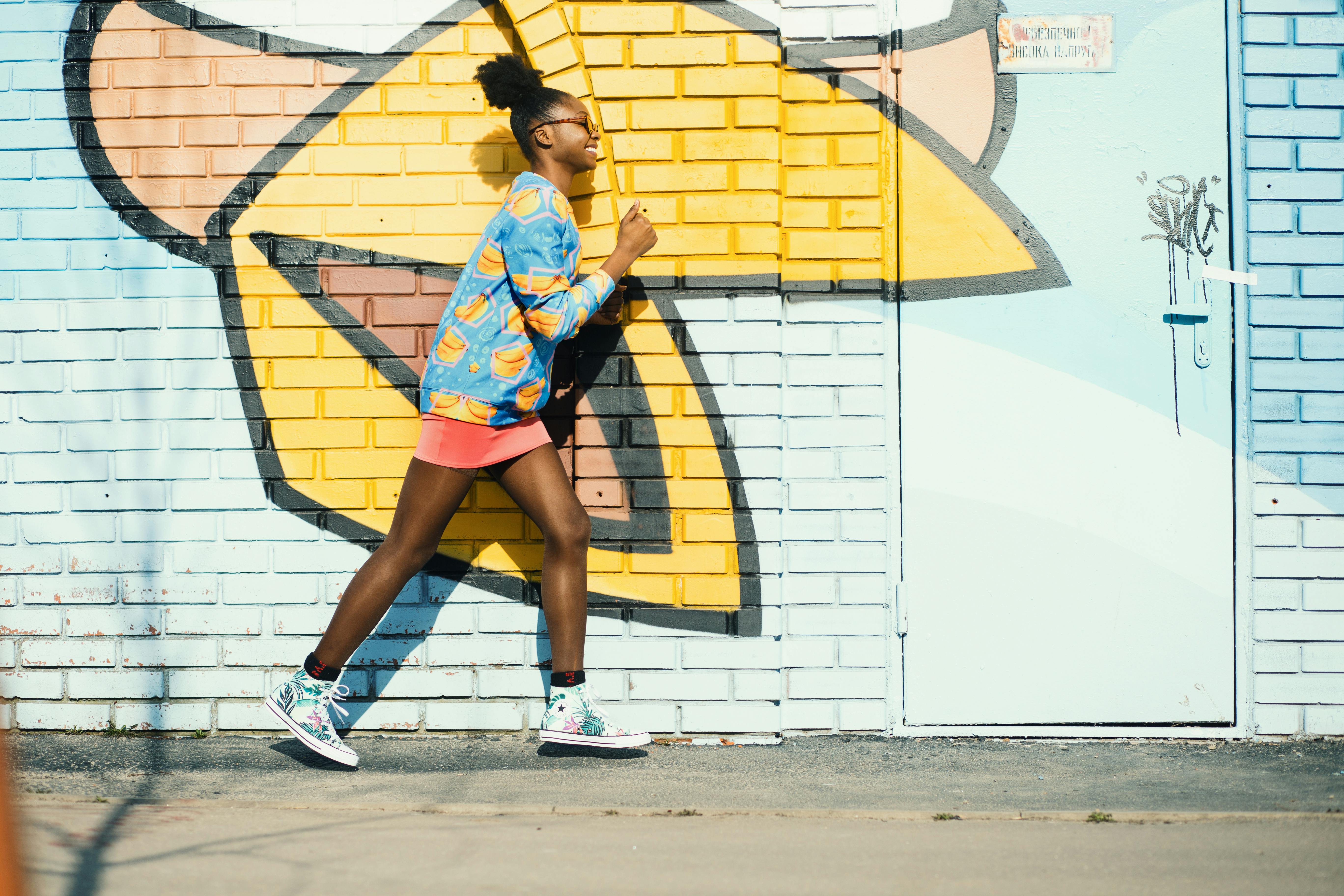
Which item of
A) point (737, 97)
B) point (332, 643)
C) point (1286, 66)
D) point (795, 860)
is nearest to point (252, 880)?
point (332, 643)

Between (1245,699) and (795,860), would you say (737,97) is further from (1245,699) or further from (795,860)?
(1245,699)

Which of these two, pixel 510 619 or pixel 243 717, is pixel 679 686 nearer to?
pixel 510 619

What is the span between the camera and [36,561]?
11.9ft

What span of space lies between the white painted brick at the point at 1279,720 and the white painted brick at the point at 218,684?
3590 mm

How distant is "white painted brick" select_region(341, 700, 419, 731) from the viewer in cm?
357

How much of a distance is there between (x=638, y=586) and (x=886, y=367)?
119cm

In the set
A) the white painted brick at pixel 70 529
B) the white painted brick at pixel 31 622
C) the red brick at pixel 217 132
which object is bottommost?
the white painted brick at pixel 31 622

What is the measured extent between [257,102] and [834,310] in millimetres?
2236

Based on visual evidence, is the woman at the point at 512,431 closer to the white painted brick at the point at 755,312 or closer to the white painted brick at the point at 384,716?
the white painted brick at the point at 384,716

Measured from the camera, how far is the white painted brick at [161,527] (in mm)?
3617

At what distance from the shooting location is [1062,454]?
3.61 meters

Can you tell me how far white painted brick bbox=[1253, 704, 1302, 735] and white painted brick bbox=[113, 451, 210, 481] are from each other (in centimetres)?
390

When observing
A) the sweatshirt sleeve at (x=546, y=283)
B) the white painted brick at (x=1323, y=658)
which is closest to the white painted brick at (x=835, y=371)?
the sweatshirt sleeve at (x=546, y=283)

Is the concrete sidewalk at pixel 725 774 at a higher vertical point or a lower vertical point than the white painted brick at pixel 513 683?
lower
